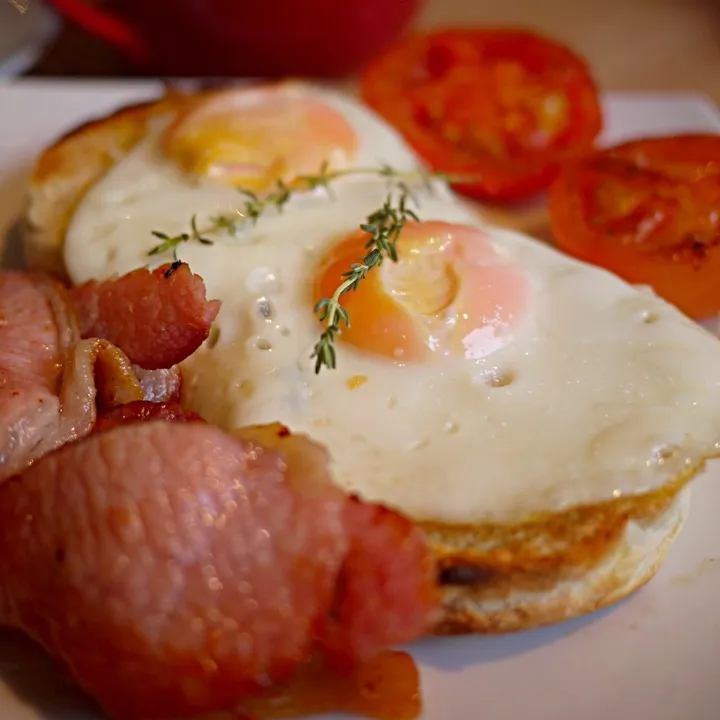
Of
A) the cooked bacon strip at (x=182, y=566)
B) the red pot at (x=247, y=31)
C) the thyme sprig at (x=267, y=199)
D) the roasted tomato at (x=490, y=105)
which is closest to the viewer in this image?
the cooked bacon strip at (x=182, y=566)

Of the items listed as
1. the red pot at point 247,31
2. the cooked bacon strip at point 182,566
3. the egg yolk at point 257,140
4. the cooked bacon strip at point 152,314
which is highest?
the red pot at point 247,31

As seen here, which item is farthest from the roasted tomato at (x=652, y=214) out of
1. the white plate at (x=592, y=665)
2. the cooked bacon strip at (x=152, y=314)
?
the cooked bacon strip at (x=152, y=314)

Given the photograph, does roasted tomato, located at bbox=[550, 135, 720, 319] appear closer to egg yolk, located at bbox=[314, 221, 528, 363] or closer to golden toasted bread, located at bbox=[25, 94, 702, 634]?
egg yolk, located at bbox=[314, 221, 528, 363]

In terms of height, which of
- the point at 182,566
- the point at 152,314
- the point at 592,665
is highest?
the point at 152,314

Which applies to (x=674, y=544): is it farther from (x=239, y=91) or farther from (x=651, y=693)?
(x=239, y=91)

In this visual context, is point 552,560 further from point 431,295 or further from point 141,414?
point 141,414

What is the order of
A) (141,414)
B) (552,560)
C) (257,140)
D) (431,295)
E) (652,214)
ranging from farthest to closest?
(652,214) < (257,140) < (431,295) < (141,414) < (552,560)

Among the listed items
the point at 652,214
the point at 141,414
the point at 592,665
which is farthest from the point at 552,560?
the point at 652,214

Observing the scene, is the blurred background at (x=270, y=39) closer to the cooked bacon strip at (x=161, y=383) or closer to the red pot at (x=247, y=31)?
the red pot at (x=247, y=31)
